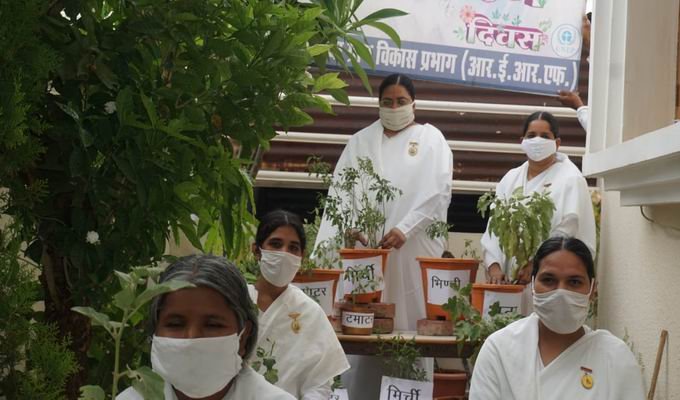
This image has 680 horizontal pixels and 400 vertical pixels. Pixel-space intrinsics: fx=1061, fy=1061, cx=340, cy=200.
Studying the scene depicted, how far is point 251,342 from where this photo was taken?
2.34 metres

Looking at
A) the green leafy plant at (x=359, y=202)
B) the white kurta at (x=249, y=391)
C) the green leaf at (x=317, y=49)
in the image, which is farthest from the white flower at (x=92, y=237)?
the green leafy plant at (x=359, y=202)

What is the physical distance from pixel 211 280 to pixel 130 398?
286mm

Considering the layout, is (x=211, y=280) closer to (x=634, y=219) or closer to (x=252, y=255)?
(x=252, y=255)

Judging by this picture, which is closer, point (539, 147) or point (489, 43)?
point (539, 147)

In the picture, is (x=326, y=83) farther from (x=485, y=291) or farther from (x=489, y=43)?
(x=489, y=43)

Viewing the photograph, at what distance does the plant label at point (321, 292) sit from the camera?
5.24 m

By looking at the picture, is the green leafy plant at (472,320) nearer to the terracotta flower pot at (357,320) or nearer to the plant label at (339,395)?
the terracotta flower pot at (357,320)

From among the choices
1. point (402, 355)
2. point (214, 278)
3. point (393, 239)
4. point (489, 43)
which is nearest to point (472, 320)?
point (402, 355)

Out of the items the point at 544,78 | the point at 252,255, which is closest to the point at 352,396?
the point at 252,255

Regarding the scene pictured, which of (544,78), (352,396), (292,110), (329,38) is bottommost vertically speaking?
(352,396)

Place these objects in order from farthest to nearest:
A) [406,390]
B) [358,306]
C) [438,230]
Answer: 1. [438,230]
2. [358,306]
3. [406,390]

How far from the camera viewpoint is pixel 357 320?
17.3 ft

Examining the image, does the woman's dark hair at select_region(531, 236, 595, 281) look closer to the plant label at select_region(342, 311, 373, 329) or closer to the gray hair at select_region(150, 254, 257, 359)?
the gray hair at select_region(150, 254, 257, 359)

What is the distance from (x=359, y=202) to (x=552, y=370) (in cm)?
273
